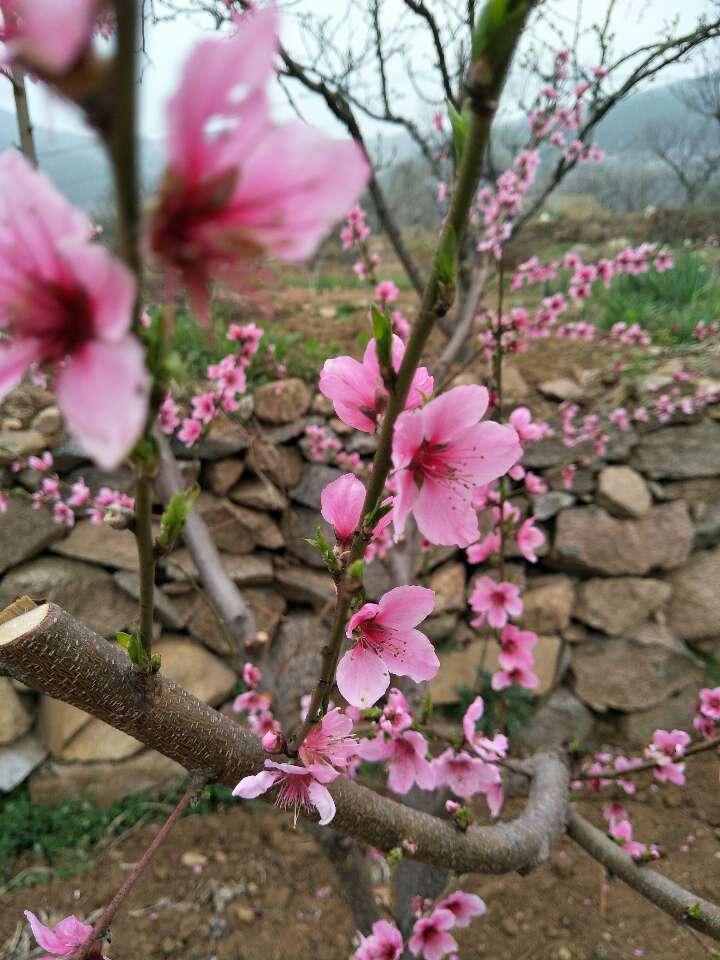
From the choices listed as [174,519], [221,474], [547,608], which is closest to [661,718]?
[547,608]

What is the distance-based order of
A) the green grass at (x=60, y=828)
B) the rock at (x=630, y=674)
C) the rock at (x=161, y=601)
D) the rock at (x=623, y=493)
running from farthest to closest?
the rock at (x=630, y=674)
the rock at (x=623, y=493)
the rock at (x=161, y=601)
the green grass at (x=60, y=828)

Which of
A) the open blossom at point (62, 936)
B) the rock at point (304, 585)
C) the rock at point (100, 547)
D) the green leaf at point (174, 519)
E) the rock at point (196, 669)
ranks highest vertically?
the green leaf at point (174, 519)

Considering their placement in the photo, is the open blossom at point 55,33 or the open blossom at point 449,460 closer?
Answer: the open blossom at point 55,33

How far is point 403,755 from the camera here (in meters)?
1.37

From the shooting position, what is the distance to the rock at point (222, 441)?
336 cm

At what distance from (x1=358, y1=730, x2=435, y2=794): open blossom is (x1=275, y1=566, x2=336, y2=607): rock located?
2.23m

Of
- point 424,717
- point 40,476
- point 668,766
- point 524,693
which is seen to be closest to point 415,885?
point 668,766

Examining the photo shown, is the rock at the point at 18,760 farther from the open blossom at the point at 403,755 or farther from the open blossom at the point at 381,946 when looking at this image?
the open blossom at the point at 403,755

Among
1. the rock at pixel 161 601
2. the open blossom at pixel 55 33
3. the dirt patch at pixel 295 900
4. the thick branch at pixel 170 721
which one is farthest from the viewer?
the rock at pixel 161 601

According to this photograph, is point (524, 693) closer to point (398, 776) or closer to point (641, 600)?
point (641, 600)

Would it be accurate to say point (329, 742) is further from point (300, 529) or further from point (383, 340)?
point (300, 529)

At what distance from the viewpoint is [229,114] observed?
0.28 metres


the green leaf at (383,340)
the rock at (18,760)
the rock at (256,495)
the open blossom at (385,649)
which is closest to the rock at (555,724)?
the rock at (256,495)

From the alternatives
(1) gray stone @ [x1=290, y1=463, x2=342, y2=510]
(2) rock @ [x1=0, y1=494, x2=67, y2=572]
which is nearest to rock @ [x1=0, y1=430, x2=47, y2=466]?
(2) rock @ [x1=0, y1=494, x2=67, y2=572]
